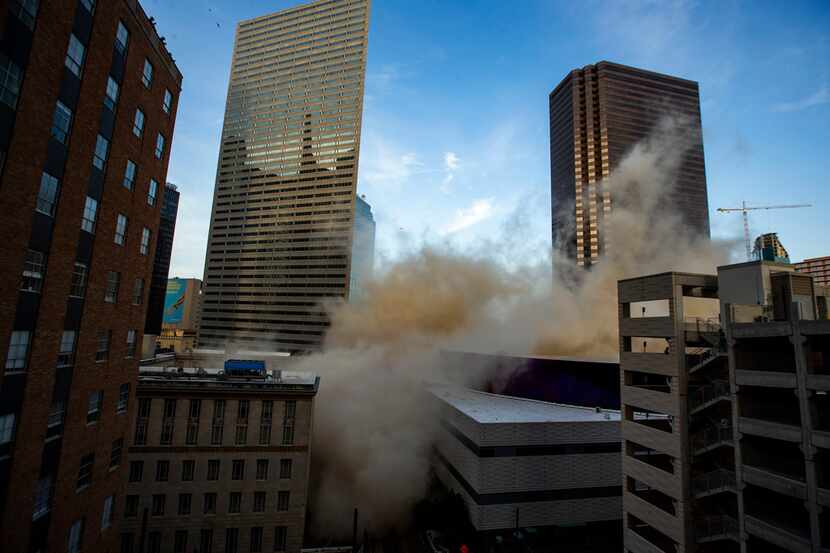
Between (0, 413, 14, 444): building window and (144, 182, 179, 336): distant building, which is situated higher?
(144, 182, 179, 336): distant building

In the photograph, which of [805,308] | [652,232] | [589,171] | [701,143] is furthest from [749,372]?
[701,143]

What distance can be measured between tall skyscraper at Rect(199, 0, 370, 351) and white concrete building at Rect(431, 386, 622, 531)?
→ 9522 centimetres

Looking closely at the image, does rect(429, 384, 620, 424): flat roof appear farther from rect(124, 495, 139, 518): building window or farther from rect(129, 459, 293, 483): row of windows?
rect(124, 495, 139, 518): building window

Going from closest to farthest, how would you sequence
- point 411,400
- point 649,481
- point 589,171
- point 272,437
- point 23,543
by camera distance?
point 23,543, point 649,481, point 272,437, point 411,400, point 589,171

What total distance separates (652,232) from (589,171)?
5048 centimetres

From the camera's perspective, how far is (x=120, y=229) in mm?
18688

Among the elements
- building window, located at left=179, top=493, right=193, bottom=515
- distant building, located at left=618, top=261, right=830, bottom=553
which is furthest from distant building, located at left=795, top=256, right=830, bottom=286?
building window, located at left=179, top=493, right=193, bottom=515

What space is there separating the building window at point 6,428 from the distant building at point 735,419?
2670 cm

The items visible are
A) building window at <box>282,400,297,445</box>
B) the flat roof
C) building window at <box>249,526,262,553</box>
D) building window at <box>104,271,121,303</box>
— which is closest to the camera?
building window at <box>104,271,121,303</box>

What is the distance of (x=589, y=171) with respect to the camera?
128875mm

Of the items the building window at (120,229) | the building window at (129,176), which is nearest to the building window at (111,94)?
the building window at (129,176)

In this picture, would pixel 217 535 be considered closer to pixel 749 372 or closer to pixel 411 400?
pixel 411 400

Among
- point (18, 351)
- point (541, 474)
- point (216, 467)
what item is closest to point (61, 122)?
point (18, 351)

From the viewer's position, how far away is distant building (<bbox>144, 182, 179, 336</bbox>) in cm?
7200
